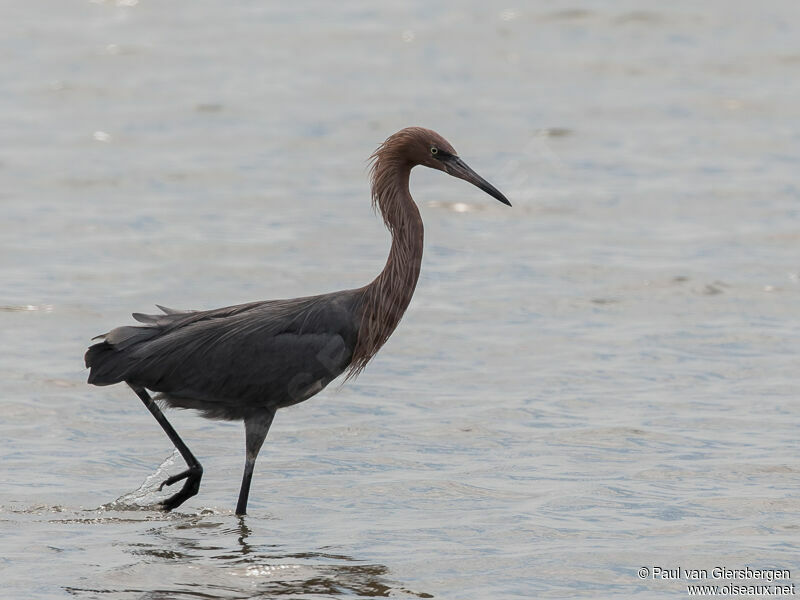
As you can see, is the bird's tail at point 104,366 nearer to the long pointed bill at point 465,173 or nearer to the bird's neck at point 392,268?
the bird's neck at point 392,268

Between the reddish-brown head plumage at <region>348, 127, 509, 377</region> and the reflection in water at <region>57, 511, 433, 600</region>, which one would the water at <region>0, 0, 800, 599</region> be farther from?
the reddish-brown head plumage at <region>348, 127, 509, 377</region>

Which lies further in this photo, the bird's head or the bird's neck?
the bird's head

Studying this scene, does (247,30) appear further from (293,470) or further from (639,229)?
(293,470)

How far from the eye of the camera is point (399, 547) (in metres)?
8.44

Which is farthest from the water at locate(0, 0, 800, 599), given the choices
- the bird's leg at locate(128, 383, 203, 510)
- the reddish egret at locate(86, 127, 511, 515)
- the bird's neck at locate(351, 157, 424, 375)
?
the bird's neck at locate(351, 157, 424, 375)

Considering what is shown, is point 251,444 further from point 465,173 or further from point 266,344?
point 465,173

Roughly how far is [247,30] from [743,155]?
31.7 ft

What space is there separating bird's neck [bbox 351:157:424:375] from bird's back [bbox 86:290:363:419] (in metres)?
0.11

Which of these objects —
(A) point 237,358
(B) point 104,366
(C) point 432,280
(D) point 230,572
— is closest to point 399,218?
(A) point 237,358

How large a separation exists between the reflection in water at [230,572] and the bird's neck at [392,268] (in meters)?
1.44

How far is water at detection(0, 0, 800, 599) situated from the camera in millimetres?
8555

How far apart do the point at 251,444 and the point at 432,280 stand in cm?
676

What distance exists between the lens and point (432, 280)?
1545cm

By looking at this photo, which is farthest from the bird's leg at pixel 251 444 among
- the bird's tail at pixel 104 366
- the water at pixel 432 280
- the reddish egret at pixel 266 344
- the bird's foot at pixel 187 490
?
the bird's tail at pixel 104 366
